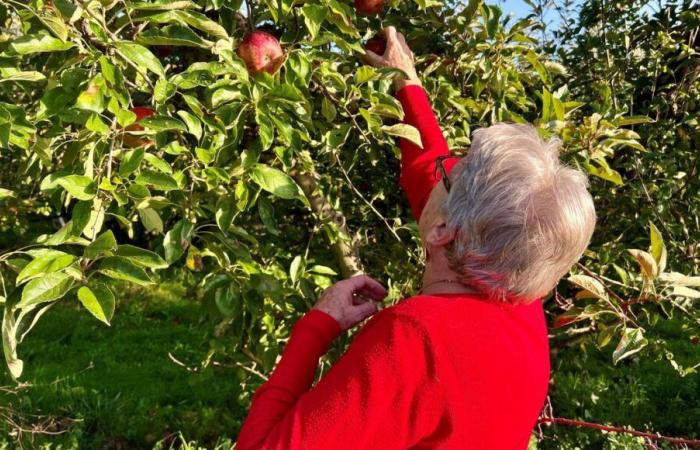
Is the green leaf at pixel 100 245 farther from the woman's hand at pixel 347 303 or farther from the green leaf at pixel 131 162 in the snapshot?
the woman's hand at pixel 347 303

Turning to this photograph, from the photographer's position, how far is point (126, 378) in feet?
13.3

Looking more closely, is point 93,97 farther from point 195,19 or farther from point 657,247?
point 657,247

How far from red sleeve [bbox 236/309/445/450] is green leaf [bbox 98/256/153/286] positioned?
0.30 metres

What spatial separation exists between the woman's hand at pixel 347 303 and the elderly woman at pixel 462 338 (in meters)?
0.04

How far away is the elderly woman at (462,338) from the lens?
1.00m

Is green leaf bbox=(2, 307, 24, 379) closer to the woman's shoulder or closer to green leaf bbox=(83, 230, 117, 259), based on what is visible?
green leaf bbox=(83, 230, 117, 259)

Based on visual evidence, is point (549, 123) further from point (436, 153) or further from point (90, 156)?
point (90, 156)

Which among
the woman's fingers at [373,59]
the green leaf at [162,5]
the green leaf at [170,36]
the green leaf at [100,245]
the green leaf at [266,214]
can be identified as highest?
the green leaf at [162,5]

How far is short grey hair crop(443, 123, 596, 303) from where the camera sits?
108 centimetres

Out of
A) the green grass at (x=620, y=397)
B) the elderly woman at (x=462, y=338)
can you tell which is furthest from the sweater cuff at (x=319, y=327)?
the green grass at (x=620, y=397)

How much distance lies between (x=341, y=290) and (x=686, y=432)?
8.87ft

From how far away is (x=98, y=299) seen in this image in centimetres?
97

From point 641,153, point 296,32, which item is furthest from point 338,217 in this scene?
point 641,153

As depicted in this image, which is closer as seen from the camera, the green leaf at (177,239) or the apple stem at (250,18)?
the green leaf at (177,239)
